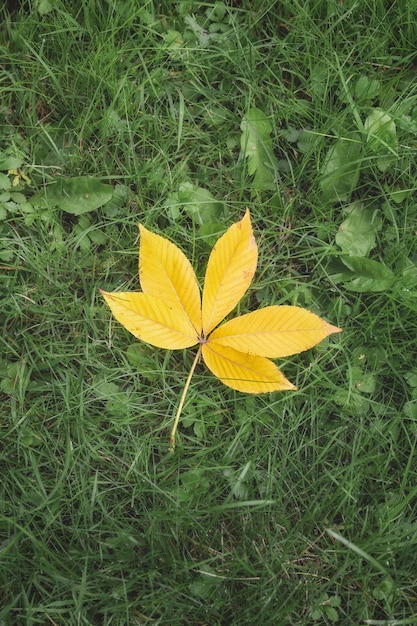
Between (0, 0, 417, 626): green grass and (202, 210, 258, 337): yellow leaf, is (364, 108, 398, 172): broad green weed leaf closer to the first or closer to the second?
(0, 0, 417, 626): green grass

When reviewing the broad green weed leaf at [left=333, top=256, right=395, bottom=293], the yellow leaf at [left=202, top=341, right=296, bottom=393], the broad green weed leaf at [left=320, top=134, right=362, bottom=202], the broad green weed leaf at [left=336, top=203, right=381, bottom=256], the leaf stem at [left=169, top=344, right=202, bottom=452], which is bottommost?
the leaf stem at [left=169, top=344, right=202, bottom=452]

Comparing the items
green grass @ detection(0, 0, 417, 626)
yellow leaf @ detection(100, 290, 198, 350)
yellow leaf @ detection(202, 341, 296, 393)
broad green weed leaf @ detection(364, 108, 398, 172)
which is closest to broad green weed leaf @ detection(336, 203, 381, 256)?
green grass @ detection(0, 0, 417, 626)

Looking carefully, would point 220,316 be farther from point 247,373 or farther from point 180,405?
point 180,405

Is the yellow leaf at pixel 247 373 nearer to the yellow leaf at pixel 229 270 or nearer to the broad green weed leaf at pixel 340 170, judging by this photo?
the yellow leaf at pixel 229 270

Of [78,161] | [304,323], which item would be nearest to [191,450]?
[304,323]

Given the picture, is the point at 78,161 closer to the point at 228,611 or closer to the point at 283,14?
the point at 283,14

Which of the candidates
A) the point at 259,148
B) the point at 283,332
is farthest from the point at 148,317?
the point at 259,148

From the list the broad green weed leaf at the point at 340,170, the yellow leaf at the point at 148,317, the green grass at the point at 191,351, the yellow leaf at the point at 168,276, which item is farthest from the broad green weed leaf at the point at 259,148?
the yellow leaf at the point at 148,317
